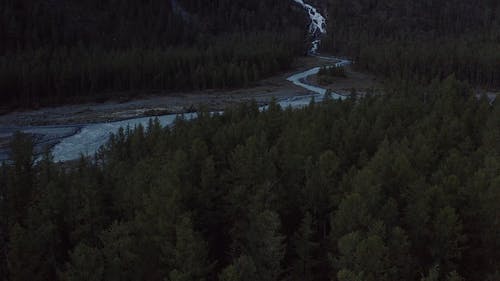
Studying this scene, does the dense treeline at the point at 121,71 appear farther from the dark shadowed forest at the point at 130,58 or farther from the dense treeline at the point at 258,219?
the dense treeline at the point at 258,219

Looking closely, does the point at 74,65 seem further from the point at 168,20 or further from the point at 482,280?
the point at 482,280

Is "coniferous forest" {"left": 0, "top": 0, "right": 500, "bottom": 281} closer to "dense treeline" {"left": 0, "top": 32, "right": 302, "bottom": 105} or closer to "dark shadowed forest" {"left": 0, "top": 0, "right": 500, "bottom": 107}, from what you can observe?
"dense treeline" {"left": 0, "top": 32, "right": 302, "bottom": 105}

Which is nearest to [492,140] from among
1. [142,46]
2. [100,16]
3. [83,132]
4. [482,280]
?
[482,280]

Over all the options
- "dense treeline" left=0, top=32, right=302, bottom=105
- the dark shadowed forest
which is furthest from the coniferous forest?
the dark shadowed forest

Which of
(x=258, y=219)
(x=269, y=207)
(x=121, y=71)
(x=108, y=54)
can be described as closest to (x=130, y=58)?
(x=121, y=71)

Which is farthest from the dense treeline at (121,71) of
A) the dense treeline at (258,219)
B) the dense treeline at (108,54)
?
the dense treeline at (258,219)

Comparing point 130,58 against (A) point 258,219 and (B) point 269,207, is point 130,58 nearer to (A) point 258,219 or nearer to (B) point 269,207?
(B) point 269,207

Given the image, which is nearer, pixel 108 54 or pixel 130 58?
pixel 130 58
